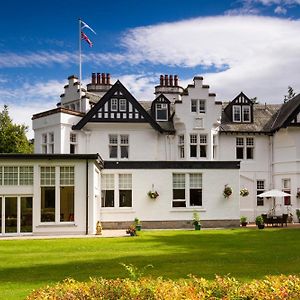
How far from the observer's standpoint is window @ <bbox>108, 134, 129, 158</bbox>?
39219mm

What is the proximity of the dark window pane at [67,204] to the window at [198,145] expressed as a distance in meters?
11.9

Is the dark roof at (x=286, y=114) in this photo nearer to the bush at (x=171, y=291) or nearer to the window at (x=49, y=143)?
the window at (x=49, y=143)

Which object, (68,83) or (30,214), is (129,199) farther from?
(68,83)

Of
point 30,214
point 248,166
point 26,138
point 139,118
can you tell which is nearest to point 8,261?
point 30,214

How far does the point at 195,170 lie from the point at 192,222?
3287 millimetres

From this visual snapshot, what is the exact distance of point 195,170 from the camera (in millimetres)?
35219

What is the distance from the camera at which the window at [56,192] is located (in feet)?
97.8

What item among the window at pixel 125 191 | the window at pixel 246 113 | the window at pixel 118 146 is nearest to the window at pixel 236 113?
the window at pixel 246 113

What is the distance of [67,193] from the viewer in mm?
30250

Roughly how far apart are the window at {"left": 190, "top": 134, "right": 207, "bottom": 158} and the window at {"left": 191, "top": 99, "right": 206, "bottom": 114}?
70.4 inches

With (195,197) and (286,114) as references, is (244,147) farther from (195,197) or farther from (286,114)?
(195,197)

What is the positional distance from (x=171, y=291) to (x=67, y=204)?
23282mm

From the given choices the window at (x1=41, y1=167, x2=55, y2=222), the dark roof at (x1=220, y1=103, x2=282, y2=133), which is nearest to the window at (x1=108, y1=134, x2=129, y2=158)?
the dark roof at (x1=220, y1=103, x2=282, y2=133)

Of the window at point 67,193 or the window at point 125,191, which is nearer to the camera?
the window at point 67,193
